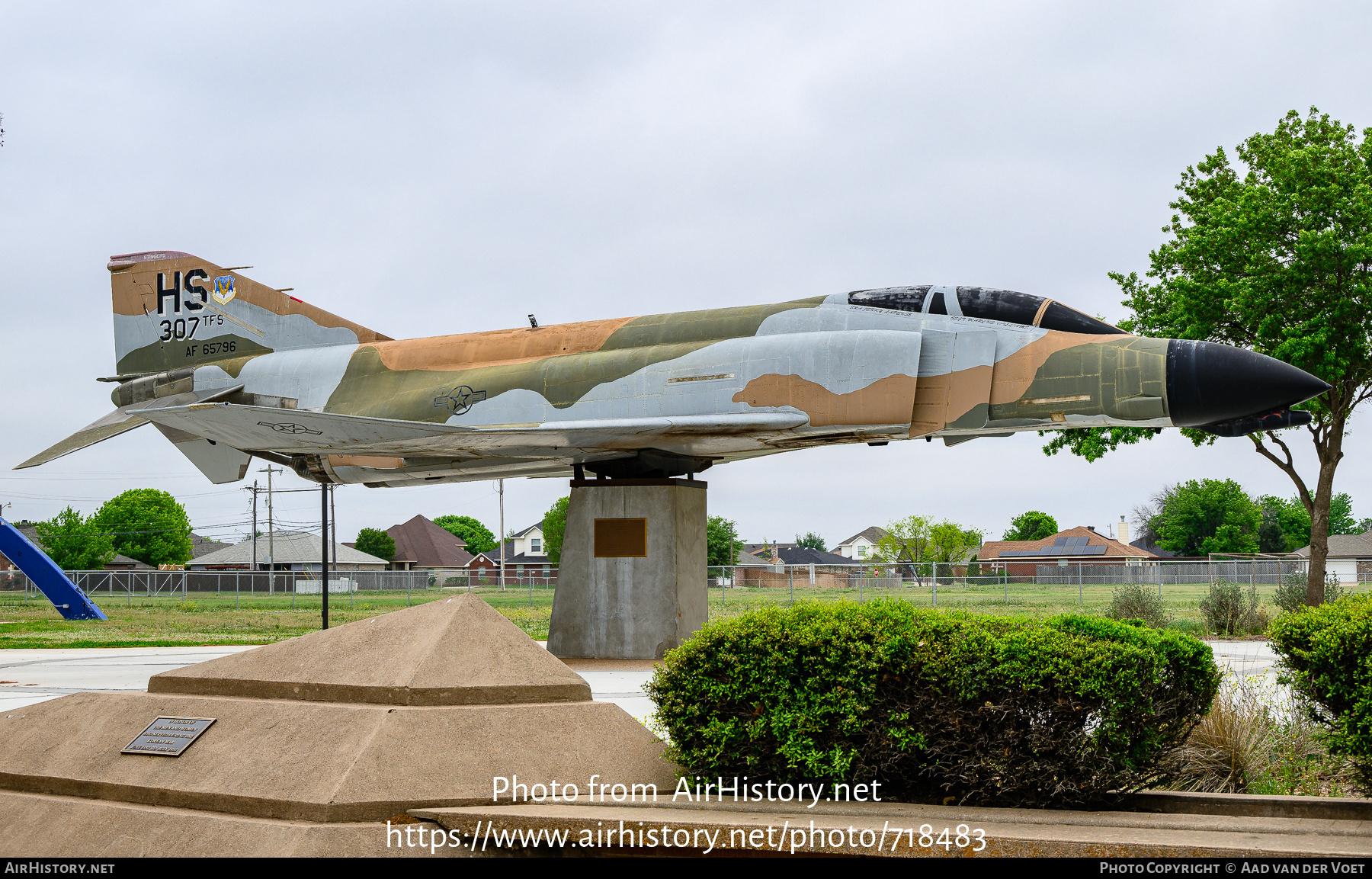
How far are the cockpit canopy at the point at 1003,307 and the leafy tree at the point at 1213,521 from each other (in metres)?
92.9

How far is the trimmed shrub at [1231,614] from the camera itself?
65.4 feet

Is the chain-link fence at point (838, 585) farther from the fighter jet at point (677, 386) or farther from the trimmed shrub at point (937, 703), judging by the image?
the trimmed shrub at point (937, 703)

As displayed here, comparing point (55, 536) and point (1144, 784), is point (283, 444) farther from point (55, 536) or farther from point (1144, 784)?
point (55, 536)

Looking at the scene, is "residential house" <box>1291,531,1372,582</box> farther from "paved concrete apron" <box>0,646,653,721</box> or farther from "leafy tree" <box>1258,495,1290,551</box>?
"paved concrete apron" <box>0,646,653,721</box>

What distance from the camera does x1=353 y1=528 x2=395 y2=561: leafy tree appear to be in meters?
94.0

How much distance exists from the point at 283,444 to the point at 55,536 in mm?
78176

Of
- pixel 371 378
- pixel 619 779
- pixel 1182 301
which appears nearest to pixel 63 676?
pixel 371 378

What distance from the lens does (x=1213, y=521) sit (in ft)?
320

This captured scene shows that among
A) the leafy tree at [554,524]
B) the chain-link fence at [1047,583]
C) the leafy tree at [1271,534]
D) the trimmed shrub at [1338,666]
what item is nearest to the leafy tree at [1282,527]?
the leafy tree at [1271,534]

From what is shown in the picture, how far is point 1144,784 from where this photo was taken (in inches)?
207

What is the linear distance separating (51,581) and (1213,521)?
3852 inches

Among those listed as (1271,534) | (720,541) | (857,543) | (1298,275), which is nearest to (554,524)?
(720,541)

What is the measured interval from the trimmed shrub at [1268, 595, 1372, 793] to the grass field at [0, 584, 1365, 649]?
22.2 feet

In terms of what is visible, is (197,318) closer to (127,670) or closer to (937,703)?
(127,670)
